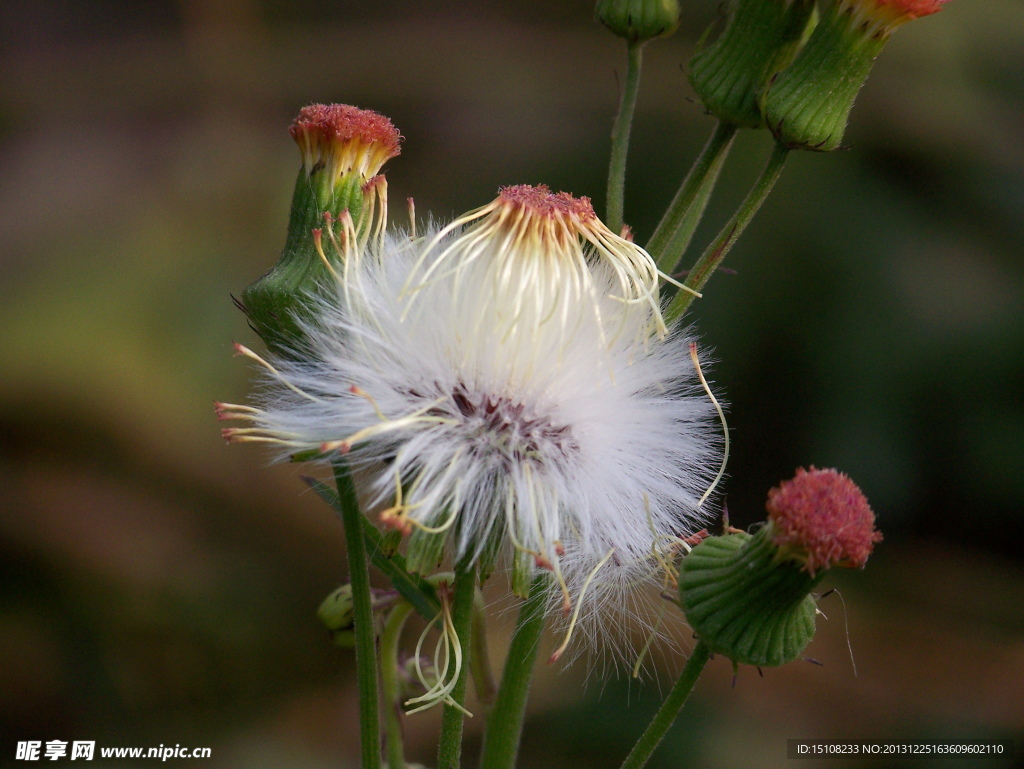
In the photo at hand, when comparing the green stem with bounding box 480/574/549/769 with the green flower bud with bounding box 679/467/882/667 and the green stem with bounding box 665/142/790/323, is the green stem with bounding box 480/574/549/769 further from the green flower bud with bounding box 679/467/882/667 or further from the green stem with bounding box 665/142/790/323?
the green stem with bounding box 665/142/790/323

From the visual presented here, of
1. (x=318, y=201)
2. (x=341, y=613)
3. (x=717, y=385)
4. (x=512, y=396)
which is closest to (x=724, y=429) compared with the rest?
(x=512, y=396)

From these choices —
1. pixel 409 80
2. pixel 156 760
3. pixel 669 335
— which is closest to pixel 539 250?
pixel 669 335

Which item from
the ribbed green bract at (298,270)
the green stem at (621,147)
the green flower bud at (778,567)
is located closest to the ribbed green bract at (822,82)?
the green stem at (621,147)

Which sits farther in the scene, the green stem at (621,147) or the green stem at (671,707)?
the green stem at (621,147)

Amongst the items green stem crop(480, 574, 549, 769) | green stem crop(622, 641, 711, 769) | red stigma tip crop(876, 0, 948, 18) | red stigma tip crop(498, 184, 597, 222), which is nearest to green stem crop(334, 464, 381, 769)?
green stem crop(480, 574, 549, 769)

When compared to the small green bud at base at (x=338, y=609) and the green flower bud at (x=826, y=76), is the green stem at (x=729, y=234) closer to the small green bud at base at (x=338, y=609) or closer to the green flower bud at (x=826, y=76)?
the green flower bud at (x=826, y=76)
